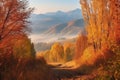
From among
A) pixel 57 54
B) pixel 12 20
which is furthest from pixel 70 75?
pixel 57 54


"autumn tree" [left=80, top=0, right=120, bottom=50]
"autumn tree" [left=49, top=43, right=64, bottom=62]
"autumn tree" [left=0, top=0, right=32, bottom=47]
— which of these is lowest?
"autumn tree" [left=49, top=43, right=64, bottom=62]

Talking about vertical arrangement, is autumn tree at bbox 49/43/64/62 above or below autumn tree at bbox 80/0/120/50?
below

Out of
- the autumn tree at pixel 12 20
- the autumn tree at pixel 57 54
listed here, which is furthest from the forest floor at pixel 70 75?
the autumn tree at pixel 57 54

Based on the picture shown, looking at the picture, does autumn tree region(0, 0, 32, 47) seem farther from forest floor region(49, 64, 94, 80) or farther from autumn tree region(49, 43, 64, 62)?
autumn tree region(49, 43, 64, 62)

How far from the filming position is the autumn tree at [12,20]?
20.0 meters

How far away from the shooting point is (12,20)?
20.6 m

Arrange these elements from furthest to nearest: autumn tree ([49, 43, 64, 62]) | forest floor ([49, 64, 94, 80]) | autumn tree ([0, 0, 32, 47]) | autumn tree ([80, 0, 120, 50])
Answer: autumn tree ([49, 43, 64, 62]), autumn tree ([80, 0, 120, 50]), forest floor ([49, 64, 94, 80]), autumn tree ([0, 0, 32, 47])

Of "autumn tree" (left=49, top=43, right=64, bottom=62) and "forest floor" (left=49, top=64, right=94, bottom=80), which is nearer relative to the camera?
"forest floor" (left=49, top=64, right=94, bottom=80)

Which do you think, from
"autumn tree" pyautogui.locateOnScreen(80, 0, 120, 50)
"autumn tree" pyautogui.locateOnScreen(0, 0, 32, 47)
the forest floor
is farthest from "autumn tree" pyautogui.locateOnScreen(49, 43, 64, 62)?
"autumn tree" pyautogui.locateOnScreen(0, 0, 32, 47)

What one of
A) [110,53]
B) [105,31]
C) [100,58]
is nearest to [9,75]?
[110,53]

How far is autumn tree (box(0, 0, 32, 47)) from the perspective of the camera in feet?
65.5

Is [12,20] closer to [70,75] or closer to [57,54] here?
[70,75]

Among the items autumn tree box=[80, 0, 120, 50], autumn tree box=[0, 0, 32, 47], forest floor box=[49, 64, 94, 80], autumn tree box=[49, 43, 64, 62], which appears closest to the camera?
autumn tree box=[0, 0, 32, 47]

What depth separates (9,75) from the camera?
18188mm
